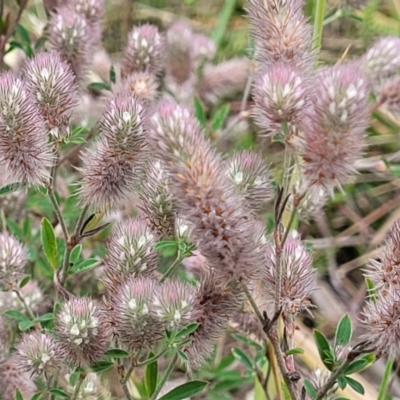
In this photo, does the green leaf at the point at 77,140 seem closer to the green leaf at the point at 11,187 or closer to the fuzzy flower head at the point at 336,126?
the green leaf at the point at 11,187

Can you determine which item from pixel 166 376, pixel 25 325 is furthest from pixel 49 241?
pixel 166 376

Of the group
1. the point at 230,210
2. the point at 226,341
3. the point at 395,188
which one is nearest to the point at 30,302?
the point at 230,210

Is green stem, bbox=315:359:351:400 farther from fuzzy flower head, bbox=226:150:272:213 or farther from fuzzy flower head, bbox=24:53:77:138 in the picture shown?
fuzzy flower head, bbox=24:53:77:138

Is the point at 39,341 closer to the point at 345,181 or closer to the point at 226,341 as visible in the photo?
the point at 345,181

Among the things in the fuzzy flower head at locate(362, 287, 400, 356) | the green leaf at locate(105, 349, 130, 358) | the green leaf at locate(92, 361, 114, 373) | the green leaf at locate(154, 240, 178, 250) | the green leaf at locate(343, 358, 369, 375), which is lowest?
the green leaf at locate(92, 361, 114, 373)

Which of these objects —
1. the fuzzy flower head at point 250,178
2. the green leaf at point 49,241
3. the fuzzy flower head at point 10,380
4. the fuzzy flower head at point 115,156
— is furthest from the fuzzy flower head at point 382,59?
the fuzzy flower head at point 10,380

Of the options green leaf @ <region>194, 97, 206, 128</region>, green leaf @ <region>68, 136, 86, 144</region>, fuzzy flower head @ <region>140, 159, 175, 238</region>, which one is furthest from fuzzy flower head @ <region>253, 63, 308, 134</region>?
green leaf @ <region>194, 97, 206, 128</region>
